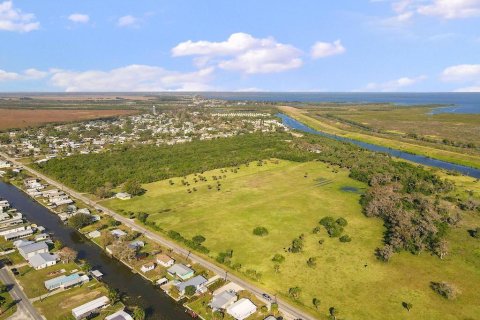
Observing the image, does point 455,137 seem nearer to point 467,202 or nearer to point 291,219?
point 467,202

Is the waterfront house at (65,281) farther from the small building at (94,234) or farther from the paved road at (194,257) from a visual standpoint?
the paved road at (194,257)

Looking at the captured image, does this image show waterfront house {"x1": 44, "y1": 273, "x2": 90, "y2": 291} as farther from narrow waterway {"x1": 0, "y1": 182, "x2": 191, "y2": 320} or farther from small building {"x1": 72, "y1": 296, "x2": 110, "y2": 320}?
small building {"x1": 72, "y1": 296, "x2": 110, "y2": 320}

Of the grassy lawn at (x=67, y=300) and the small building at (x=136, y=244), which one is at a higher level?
the small building at (x=136, y=244)

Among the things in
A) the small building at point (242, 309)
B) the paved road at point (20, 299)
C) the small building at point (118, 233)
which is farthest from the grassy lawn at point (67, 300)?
the small building at point (242, 309)

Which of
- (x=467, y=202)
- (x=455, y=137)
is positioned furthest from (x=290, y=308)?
(x=455, y=137)

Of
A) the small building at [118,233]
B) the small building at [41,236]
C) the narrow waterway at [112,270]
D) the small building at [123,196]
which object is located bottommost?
the narrow waterway at [112,270]

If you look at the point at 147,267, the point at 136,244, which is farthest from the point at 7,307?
the point at 136,244

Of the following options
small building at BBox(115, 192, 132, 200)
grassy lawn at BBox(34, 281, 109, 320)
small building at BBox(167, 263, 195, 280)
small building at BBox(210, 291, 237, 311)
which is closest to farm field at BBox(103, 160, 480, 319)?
small building at BBox(115, 192, 132, 200)
